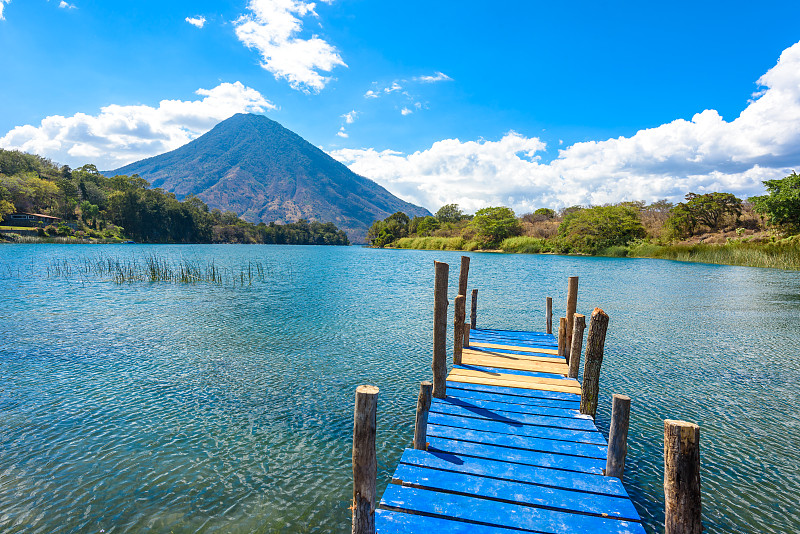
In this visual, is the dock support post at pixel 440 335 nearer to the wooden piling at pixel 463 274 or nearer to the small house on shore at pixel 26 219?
the wooden piling at pixel 463 274

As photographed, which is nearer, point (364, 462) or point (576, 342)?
point (364, 462)

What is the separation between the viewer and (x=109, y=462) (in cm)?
624

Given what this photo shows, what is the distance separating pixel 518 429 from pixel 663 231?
3064 inches

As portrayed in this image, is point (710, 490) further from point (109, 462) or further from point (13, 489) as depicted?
point (13, 489)

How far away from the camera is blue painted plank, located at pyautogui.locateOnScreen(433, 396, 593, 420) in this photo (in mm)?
6672

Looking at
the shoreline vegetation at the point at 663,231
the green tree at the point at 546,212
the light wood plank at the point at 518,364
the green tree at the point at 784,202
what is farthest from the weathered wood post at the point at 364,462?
the green tree at the point at 546,212

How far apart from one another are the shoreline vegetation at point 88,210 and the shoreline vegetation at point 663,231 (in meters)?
66.6

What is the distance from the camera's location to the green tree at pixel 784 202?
43875 mm

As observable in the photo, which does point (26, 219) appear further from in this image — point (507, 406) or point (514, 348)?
point (507, 406)

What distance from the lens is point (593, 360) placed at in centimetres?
673

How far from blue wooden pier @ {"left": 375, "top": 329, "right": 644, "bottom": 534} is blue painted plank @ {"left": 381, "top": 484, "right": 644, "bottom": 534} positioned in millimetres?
10

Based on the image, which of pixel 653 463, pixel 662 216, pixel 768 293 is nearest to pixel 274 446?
pixel 653 463

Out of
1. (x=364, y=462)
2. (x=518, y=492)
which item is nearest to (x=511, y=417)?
(x=518, y=492)

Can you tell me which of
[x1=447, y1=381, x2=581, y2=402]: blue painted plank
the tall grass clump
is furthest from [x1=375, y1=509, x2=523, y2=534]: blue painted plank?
the tall grass clump
